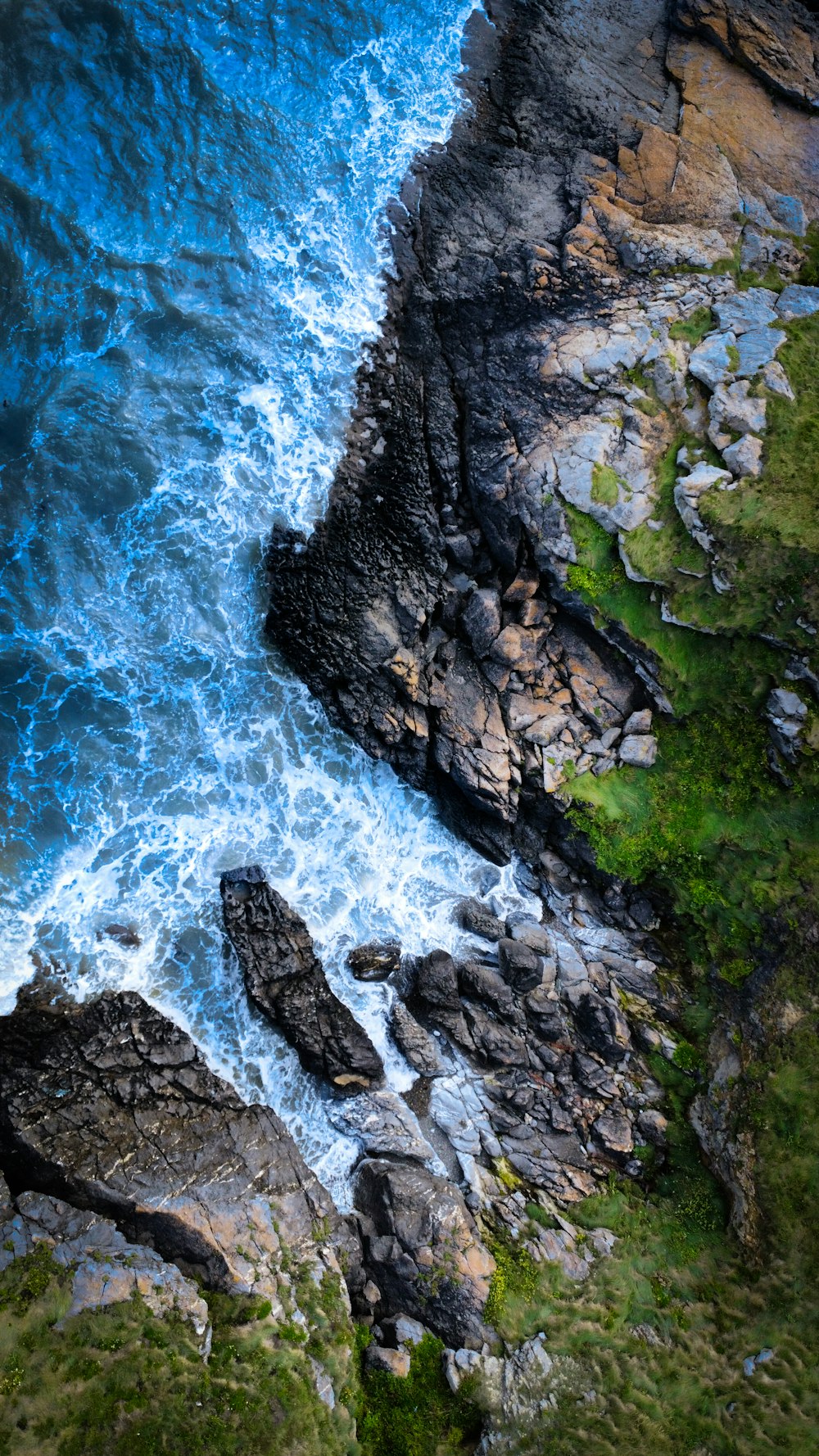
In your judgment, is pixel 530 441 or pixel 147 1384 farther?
pixel 530 441

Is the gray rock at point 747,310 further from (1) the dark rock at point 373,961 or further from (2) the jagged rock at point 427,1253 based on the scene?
(2) the jagged rock at point 427,1253

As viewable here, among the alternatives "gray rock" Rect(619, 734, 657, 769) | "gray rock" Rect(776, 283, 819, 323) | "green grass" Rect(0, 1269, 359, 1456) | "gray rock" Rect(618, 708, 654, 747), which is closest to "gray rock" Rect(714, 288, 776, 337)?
"gray rock" Rect(776, 283, 819, 323)

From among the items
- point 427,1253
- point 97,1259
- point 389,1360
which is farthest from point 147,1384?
point 427,1253

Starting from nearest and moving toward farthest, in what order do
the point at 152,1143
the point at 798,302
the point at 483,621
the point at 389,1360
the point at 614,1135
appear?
the point at 389,1360 → the point at 152,1143 → the point at 614,1135 → the point at 798,302 → the point at 483,621

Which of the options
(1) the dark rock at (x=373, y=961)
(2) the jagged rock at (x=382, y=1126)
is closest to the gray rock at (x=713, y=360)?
(1) the dark rock at (x=373, y=961)

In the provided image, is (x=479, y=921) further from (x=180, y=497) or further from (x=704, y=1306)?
(x=180, y=497)

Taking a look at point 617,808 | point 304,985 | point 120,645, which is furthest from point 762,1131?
point 120,645
